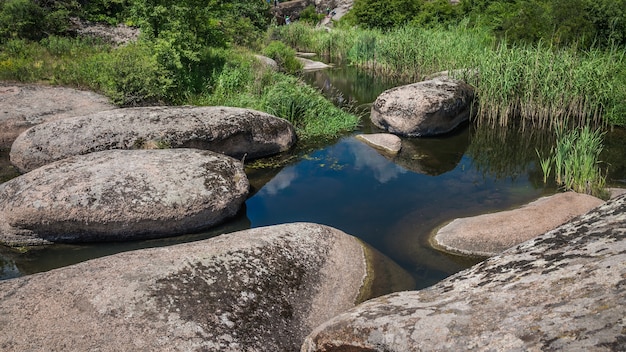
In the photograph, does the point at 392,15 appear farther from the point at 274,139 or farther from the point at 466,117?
the point at 274,139

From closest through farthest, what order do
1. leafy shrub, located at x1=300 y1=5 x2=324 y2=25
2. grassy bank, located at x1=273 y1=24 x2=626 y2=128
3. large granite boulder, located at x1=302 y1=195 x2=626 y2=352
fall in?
large granite boulder, located at x1=302 y1=195 x2=626 y2=352, grassy bank, located at x1=273 y1=24 x2=626 y2=128, leafy shrub, located at x1=300 y1=5 x2=324 y2=25

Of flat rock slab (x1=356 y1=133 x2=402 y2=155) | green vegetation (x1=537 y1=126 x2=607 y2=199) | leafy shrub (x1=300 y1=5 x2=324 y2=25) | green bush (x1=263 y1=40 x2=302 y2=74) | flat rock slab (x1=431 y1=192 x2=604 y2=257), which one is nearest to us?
flat rock slab (x1=431 y1=192 x2=604 y2=257)

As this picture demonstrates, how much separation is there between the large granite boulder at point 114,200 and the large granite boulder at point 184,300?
1835 mm

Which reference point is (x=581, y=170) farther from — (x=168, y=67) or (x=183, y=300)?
(x=168, y=67)

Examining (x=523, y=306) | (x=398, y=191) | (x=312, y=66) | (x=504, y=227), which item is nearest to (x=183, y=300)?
(x=523, y=306)

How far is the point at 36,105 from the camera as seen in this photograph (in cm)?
1127

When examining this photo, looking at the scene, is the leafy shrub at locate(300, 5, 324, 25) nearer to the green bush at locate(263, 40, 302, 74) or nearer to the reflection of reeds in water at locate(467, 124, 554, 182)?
the green bush at locate(263, 40, 302, 74)

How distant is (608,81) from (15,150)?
1339 cm

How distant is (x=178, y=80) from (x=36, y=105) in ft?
11.4


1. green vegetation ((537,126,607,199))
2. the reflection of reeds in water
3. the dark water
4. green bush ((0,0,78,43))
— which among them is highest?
green bush ((0,0,78,43))

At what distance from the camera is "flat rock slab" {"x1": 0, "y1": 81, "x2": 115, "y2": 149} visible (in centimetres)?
1072

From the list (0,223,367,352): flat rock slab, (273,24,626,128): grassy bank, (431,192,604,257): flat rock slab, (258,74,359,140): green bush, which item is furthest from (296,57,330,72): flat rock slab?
(0,223,367,352): flat rock slab

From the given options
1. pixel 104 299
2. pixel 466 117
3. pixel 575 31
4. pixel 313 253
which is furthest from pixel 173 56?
pixel 575 31

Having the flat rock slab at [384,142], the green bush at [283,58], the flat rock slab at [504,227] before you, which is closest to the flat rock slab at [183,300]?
the flat rock slab at [504,227]
